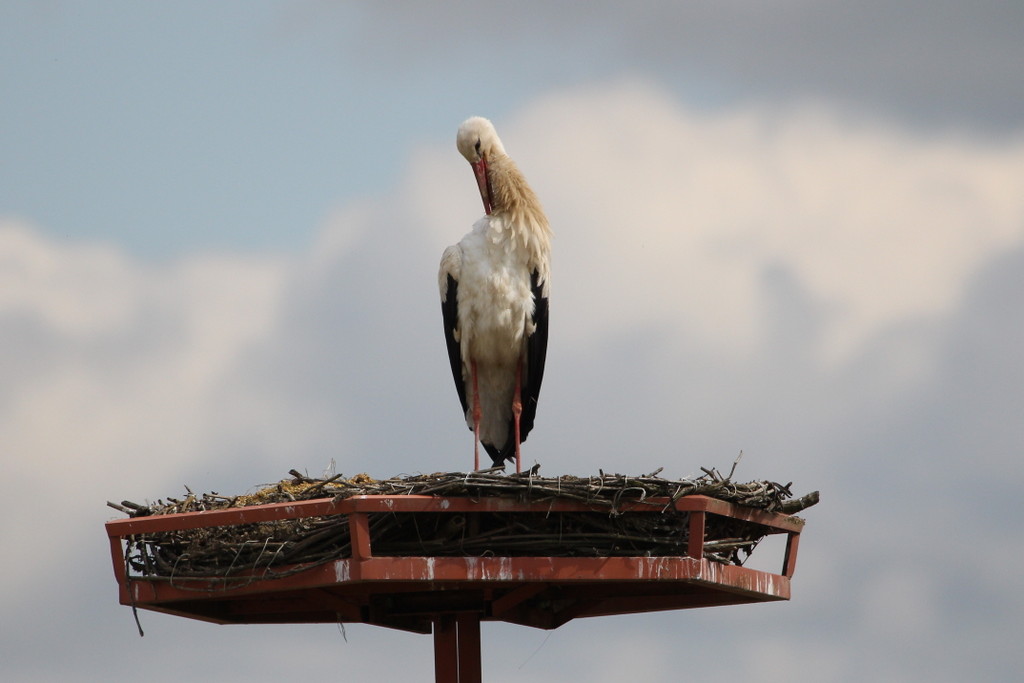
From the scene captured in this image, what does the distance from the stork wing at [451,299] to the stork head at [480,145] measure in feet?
1.95

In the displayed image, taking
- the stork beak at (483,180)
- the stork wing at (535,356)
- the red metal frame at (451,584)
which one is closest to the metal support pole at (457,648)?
the red metal frame at (451,584)

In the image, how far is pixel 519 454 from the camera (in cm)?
986

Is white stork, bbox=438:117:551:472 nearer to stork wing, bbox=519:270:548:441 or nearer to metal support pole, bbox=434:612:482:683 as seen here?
stork wing, bbox=519:270:548:441

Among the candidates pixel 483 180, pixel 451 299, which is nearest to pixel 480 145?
pixel 483 180

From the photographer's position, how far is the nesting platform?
6.94 metres

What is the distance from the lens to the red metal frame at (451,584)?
692 centimetres

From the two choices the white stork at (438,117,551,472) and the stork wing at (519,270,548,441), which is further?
the stork wing at (519,270,548,441)

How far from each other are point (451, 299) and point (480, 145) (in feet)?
3.35

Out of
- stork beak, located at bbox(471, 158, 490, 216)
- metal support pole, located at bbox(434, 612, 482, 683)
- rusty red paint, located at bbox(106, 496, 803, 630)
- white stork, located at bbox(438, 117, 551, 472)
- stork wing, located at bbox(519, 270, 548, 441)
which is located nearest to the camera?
rusty red paint, located at bbox(106, 496, 803, 630)

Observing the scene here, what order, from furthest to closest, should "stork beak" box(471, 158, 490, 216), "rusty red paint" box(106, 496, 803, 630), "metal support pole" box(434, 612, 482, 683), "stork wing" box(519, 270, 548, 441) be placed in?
"stork beak" box(471, 158, 490, 216)
"stork wing" box(519, 270, 548, 441)
"metal support pole" box(434, 612, 482, 683)
"rusty red paint" box(106, 496, 803, 630)

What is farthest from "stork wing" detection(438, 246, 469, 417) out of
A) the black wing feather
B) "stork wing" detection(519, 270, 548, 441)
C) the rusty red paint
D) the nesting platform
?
the nesting platform

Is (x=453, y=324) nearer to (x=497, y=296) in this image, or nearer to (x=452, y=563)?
(x=497, y=296)

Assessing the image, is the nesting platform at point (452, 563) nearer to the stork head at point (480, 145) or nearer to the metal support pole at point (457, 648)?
the metal support pole at point (457, 648)

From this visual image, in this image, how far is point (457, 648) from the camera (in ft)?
26.3
